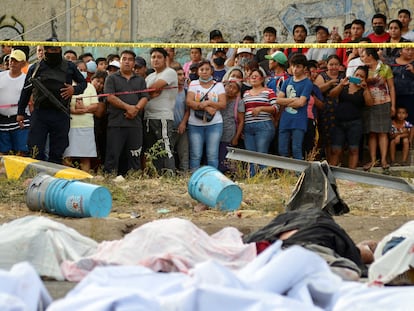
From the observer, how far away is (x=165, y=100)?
14805mm

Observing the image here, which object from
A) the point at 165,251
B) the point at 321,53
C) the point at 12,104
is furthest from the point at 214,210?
the point at 165,251

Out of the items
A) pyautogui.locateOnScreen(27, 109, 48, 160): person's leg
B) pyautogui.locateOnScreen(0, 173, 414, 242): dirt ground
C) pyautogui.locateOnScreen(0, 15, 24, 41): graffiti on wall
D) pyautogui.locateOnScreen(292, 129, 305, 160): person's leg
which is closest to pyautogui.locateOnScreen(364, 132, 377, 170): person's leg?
pyautogui.locateOnScreen(0, 173, 414, 242): dirt ground

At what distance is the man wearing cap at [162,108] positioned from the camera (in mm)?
14742

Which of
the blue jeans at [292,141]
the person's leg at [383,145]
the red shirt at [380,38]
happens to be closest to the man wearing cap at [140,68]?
the blue jeans at [292,141]

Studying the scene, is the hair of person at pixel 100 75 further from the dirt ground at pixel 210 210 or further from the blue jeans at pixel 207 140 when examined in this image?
the dirt ground at pixel 210 210

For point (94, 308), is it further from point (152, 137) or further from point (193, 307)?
point (152, 137)

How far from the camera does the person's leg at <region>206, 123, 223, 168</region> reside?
1486 cm

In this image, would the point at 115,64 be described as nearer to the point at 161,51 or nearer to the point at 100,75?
the point at 100,75

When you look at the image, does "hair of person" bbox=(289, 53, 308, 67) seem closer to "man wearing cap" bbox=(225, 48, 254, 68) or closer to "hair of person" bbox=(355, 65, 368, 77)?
"hair of person" bbox=(355, 65, 368, 77)

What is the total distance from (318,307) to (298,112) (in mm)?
9362

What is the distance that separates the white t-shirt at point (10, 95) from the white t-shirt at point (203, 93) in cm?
234

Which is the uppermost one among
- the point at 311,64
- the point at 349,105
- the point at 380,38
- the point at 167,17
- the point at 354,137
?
the point at 167,17

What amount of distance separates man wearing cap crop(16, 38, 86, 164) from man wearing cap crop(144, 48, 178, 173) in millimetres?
927

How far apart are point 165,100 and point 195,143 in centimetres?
69
